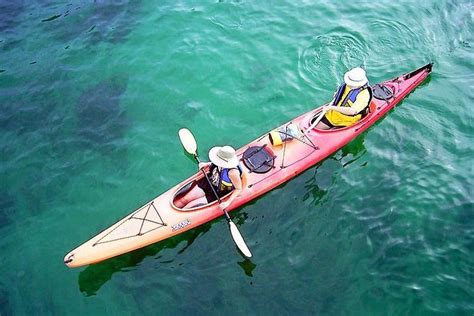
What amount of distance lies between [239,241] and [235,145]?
2649 mm

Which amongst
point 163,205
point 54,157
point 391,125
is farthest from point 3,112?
point 391,125

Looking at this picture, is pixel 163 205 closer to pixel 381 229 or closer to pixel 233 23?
pixel 381 229

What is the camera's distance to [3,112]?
9906mm

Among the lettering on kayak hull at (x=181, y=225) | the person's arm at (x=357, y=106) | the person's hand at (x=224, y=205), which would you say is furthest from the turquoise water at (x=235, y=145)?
the person's arm at (x=357, y=106)

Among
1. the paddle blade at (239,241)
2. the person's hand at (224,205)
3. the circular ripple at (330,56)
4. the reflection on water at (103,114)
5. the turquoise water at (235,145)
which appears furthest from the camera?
the circular ripple at (330,56)

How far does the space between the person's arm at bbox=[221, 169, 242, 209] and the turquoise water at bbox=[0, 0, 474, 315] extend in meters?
0.67

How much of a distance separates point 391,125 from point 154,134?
520 centimetres

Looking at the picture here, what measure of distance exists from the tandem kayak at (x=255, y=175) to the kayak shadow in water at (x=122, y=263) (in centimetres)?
22

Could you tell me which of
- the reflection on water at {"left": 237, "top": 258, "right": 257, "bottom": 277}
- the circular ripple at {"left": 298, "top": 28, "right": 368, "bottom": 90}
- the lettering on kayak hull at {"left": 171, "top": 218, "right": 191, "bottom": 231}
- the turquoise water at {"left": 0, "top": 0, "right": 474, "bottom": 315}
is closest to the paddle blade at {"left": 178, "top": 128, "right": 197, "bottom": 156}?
the turquoise water at {"left": 0, "top": 0, "right": 474, "bottom": 315}

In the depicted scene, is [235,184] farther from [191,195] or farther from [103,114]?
[103,114]

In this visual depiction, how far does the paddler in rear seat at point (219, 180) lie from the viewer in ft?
23.6

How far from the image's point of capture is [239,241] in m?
7.19

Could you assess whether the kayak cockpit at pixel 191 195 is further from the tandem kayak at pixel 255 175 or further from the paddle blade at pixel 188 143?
the paddle blade at pixel 188 143

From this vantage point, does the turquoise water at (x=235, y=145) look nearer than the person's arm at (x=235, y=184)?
Yes
